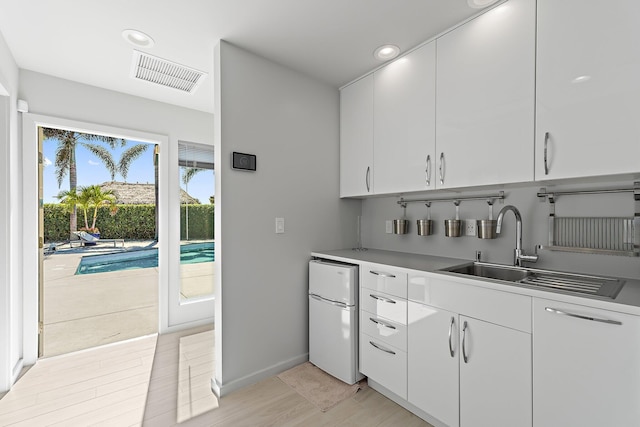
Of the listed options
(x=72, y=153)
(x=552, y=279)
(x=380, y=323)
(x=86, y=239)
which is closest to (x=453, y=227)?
(x=552, y=279)

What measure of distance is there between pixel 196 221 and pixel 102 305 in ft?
7.50

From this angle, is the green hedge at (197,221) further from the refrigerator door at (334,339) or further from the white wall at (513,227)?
the white wall at (513,227)

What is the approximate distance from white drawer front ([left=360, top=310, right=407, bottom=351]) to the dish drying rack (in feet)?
3.42

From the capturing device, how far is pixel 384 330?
6.38 feet

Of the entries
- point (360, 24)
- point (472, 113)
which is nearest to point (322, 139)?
point (360, 24)


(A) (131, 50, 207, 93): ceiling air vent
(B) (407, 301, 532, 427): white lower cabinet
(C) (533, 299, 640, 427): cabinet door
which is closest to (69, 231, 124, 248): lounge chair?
(A) (131, 50, 207, 93): ceiling air vent

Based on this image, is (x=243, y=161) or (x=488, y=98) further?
(x=243, y=161)

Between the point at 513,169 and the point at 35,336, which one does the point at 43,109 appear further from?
the point at 513,169

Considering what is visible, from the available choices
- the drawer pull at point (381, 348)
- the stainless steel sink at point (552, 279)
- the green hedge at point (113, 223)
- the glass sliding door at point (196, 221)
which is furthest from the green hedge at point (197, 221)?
the green hedge at point (113, 223)

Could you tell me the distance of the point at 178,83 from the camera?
2.66 metres

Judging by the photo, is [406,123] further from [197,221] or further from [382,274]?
[197,221]

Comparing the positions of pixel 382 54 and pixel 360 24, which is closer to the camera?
pixel 360 24

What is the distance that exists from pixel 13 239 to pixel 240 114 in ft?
6.55

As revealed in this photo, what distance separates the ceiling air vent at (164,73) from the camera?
2283mm
